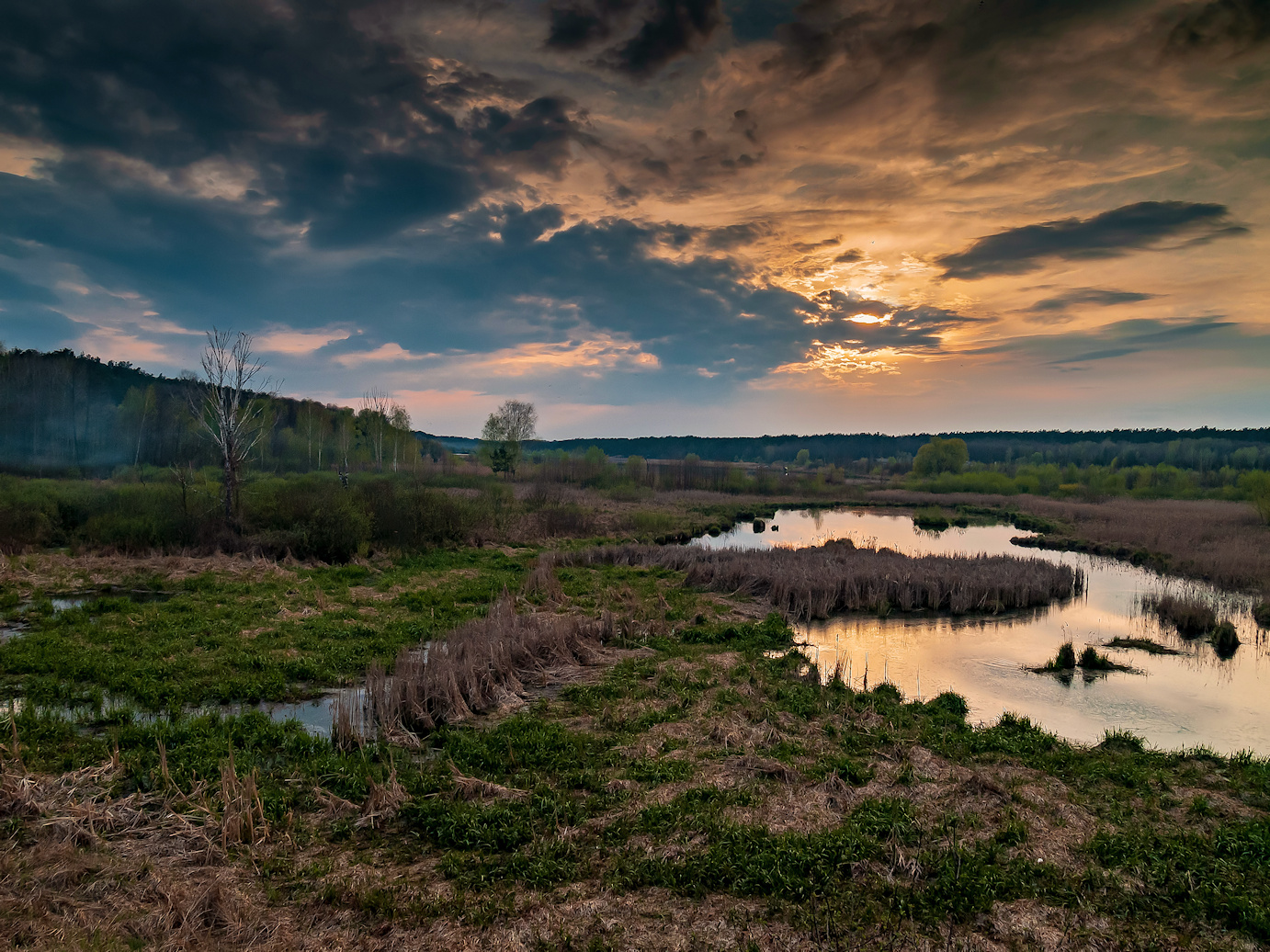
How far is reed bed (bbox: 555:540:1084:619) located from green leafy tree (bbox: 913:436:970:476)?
89131 millimetres

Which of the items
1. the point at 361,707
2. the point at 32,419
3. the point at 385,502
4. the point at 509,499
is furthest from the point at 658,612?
the point at 32,419

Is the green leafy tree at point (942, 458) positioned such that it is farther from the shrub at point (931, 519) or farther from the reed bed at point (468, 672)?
the reed bed at point (468, 672)

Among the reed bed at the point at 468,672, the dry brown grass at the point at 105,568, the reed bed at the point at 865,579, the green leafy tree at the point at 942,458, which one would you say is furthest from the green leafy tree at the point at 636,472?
the reed bed at the point at 468,672

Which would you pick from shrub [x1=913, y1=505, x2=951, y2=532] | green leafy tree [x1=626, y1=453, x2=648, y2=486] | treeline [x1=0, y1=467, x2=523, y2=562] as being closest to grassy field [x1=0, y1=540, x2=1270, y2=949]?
treeline [x1=0, y1=467, x2=523, y2=562]

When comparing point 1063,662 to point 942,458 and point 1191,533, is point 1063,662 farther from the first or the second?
point 942,458

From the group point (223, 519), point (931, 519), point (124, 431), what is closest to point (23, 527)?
point (223, 519)

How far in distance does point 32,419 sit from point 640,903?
97.2 m

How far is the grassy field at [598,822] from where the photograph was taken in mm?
5625

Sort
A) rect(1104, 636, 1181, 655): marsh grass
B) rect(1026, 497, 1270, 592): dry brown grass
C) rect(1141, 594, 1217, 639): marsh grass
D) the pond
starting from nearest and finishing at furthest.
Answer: the pond
rect(1104, 636, 1181, 655): marsh grass
rect(1141, 594, 1217, 639): marsh grass
rect(1026, 497, 1270, 592): dry brown grass

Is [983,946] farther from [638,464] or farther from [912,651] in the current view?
[638,464]

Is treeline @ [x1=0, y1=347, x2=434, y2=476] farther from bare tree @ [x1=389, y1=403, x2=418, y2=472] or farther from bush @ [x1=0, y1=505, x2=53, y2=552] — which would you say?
bush @ [x1=0, y1=505, x2=53, y2=552]

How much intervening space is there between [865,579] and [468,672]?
15507 mm

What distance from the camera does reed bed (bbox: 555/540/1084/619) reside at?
2114cm

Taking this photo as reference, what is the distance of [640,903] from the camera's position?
19.5ft
